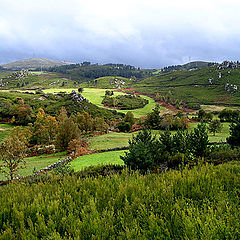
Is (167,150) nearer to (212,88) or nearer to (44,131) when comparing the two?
(44,131)

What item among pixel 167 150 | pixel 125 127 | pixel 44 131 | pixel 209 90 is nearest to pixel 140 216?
pixel 167 150

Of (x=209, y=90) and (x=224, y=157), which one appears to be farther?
(x=209, y=90)

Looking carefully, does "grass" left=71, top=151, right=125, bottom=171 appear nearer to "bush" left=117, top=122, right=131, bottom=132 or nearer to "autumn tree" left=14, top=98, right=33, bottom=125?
"bush" left=117, top=122, right=131, bottom=132

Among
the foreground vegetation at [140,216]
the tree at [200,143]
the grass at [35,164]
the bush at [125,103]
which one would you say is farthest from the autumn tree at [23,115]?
the foreground vegetation at [140,216]

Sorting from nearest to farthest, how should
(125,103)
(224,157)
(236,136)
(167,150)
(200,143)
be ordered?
(224,157), (200,143), (167,150), (236,136), (125,103)

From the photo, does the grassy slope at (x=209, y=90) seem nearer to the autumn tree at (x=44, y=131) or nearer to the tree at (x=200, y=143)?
the autumn tree at (x=44, y=131)

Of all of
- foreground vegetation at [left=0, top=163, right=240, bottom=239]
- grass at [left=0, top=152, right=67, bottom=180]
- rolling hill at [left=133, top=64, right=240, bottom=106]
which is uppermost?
rolling hill at [left=133, top=64, right=240, bottom=106]

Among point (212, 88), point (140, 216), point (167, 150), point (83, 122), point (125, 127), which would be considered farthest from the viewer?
point (212, 88)

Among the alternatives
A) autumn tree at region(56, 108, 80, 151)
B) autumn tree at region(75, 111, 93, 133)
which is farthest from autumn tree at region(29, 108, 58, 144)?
autumn tree at region(75, 111, 93, 133)

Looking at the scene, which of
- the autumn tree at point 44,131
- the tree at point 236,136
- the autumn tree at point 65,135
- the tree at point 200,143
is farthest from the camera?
the autumn tree at point 44,131

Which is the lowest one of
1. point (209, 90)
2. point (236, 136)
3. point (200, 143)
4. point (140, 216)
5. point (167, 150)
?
point (167, 150)

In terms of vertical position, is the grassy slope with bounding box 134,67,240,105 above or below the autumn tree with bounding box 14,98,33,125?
above

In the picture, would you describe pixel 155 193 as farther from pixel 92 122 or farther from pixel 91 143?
pixel 92 122

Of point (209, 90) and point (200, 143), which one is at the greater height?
point (209, 90)
